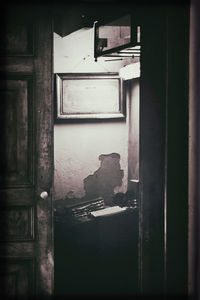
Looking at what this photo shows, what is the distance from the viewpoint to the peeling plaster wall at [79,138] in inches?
247

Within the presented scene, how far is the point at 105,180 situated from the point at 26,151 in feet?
12.2

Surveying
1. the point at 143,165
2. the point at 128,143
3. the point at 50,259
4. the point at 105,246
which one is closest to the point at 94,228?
the point at 105,246

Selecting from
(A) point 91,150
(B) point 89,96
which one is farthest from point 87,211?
(B) point 89,96

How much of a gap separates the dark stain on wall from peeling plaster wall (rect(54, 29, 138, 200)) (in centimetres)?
7

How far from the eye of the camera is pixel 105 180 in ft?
21.6

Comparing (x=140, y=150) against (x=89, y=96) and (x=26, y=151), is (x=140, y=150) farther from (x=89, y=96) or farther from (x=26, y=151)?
(x=89, y=96)

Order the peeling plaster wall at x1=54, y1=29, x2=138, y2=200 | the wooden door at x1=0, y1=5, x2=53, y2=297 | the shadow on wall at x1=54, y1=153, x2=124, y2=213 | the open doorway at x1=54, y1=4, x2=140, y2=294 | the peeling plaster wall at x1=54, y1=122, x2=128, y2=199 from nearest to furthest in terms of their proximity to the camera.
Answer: the wooden door at x1=0, y1=5, x2=53, y2=297 → the open doorway at x1=54, y1=4, x2=140, y2=294 → the peeling plaster wall at x1=54, y1=29, x2=138, y2=200 → the peeling plaster wall at x1=54, y1=122, x2=128, y2=199 → the shadow on wall at x1=54, y1=153, x2=124, y2=213

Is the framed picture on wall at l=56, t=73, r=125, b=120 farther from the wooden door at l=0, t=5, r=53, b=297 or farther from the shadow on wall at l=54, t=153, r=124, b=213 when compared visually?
the wooden door at l=0, t=5, r=53, b=297

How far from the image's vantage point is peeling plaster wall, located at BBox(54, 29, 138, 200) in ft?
20.6

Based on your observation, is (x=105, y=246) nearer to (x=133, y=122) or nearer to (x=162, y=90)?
(x=133, y=122)

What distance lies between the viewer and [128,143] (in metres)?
6.59

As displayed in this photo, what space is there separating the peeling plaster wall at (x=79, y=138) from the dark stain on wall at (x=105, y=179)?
0.07 m

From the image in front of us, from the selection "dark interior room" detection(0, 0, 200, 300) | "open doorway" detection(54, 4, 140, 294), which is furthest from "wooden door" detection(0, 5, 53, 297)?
"open doorway" detection(54, 4, 140, 294)

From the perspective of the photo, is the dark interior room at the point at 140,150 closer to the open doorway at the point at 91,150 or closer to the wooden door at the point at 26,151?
the wooden door at the point at 26,151
